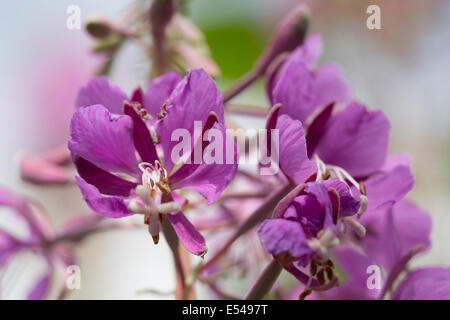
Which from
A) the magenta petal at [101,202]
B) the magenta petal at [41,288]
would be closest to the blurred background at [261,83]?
the magenta petal at [41,288]

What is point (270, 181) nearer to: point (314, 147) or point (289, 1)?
point (314, 147)

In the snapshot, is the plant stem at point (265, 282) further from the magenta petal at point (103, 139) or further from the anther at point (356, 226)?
the magenta petal at point (103, 139)

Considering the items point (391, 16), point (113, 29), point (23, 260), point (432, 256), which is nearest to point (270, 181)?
point (113, 29)

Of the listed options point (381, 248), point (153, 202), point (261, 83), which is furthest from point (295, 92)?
point (261, 83)

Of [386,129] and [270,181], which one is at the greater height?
[386,129]
